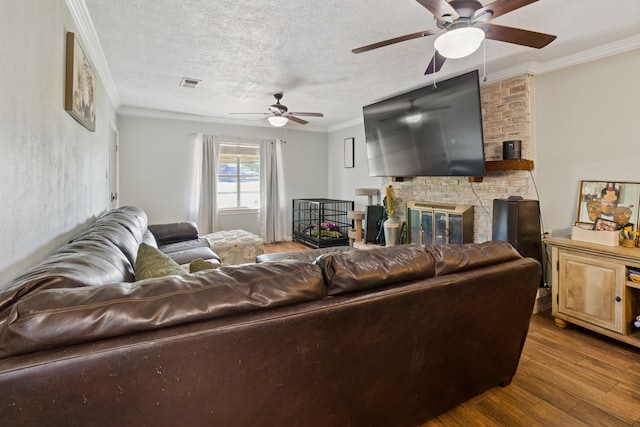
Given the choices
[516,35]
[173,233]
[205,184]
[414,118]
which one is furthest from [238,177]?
[516,35]

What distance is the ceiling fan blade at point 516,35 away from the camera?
6.45 ft

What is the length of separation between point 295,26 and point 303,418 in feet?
8.31

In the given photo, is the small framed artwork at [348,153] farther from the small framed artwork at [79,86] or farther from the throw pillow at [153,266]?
the throw pillow at [153,266]

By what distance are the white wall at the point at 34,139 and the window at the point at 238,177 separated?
381 cm

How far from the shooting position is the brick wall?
3355 millimetres

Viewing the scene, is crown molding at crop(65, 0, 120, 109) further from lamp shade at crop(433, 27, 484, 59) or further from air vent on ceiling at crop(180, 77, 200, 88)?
lamp shade at crop(433, 27, 484, 59)

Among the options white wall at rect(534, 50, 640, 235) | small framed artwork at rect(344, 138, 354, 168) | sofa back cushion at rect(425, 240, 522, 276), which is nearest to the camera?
sofa back cushion at rect(425, 240, 522, 276)

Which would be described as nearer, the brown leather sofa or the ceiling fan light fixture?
the brown leather sofa

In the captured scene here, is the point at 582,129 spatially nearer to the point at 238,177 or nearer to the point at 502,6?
the point at 502,6

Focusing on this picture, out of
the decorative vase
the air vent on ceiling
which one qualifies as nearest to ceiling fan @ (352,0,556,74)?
the air vent on ceiling

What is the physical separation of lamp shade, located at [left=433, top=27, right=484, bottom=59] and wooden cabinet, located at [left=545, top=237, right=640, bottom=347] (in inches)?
73.8

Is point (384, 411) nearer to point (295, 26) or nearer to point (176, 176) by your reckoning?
point (295, 26)

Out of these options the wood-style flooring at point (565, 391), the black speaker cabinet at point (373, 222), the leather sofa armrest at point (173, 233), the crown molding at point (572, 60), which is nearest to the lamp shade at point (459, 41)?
the crown molding at point (572, 60)

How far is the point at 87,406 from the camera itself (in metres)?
0.79
